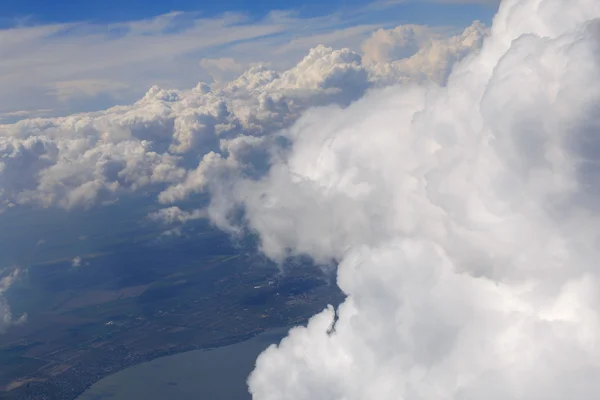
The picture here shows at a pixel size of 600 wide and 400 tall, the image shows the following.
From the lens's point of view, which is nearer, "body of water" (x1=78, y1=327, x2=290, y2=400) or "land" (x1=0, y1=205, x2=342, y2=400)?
"body of water" (x1=78, y1=327, x2=290, y2=400)

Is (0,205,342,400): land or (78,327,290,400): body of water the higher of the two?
(0,205,342,400): land

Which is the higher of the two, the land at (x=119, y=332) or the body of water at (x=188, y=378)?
the land at (x=119, y=332)

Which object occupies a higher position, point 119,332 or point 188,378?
point 119,332

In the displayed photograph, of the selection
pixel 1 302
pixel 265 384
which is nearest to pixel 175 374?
pixel 1 302

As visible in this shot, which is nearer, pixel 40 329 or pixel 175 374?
pixel 175 374

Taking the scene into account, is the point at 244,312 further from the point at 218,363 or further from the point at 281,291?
the point at 218,363

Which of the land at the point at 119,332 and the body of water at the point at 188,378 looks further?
the land at the point at 119,332

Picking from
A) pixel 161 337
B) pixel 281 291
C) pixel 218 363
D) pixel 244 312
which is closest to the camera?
pixel 218 363

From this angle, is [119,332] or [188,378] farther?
[119,332]
